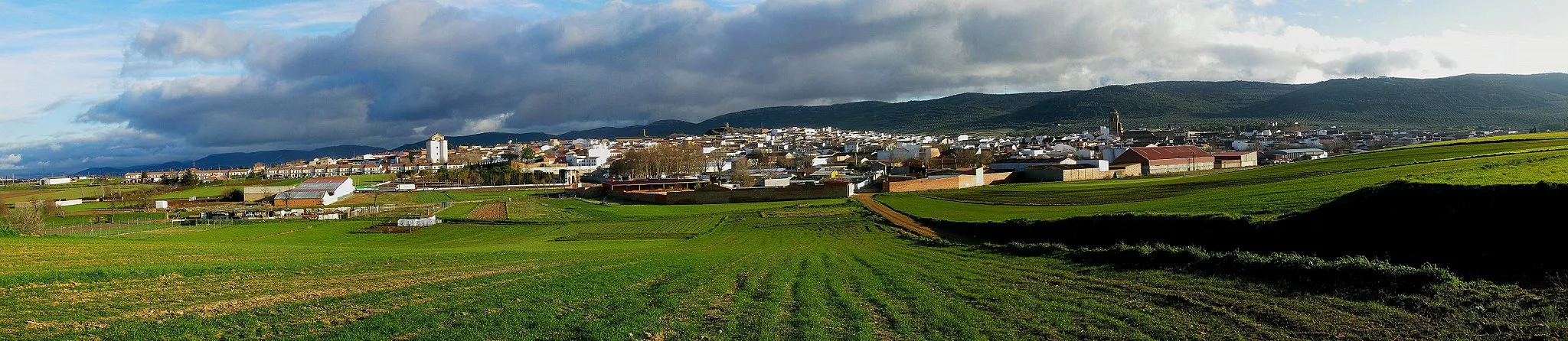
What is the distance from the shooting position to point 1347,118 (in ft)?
628

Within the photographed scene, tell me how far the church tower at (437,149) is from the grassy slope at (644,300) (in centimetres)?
15502

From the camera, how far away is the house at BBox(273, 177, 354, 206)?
75256 millimetres

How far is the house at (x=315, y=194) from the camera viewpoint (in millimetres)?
75256

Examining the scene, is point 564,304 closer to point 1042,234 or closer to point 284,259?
point 284,259

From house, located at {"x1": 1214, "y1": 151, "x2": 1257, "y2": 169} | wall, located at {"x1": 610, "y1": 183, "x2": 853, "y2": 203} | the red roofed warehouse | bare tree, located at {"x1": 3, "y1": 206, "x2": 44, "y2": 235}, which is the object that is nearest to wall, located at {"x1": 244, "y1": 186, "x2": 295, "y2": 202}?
bare tree, located at {"x1": 3, "y1": 206, "x2": 44, "y2": 235}

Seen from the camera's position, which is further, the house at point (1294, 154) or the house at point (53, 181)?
the house at point (53, 181)

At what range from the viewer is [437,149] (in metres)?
172

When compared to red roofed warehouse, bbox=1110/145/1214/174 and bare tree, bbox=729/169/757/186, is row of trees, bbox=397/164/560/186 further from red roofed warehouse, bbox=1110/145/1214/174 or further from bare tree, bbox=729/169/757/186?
red roofed warehouse, bbox=1110/145/1214/174

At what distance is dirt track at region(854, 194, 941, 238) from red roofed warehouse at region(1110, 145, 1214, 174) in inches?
1209

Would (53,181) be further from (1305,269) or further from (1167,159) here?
(1305,269)

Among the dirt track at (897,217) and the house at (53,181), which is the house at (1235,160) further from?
the house at (53,181)

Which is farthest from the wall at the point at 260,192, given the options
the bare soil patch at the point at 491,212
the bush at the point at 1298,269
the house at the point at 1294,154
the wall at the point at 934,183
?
the house at the point at 1294,154

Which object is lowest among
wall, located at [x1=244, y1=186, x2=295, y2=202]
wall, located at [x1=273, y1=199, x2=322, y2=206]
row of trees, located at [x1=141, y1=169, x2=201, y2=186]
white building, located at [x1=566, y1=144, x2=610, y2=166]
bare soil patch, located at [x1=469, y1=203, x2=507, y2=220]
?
bare soil patch, located at [x1=469, y1=203, x2=507, y2=220]

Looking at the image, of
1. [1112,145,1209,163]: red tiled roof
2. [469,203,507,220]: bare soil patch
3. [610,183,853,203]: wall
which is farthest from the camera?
[1112,145,1209,163]: red tiled roof
